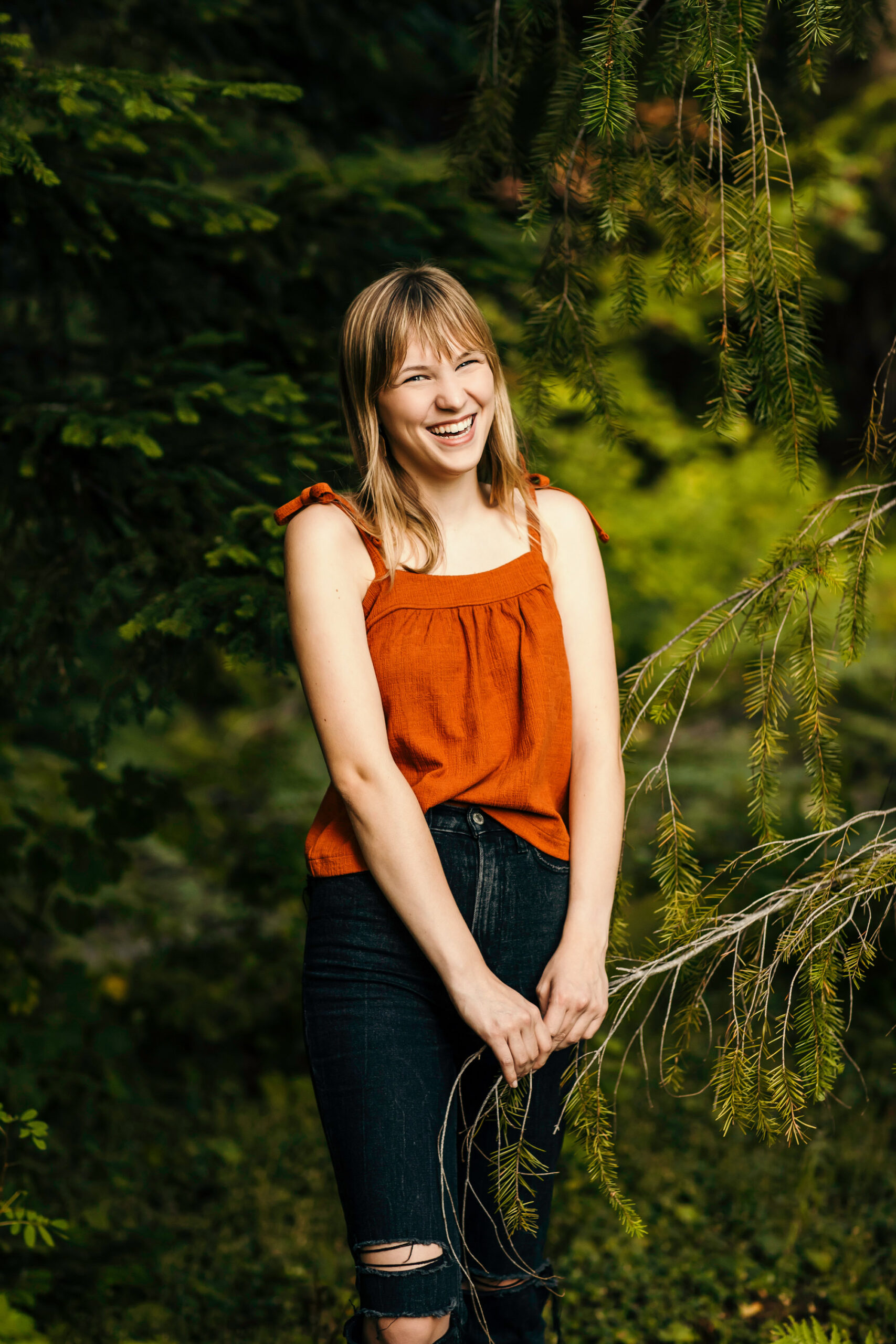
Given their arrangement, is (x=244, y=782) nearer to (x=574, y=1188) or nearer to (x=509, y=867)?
(x=574, y=1188)

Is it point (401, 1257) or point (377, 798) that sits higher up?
point (377, 798)

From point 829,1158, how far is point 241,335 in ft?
10.7

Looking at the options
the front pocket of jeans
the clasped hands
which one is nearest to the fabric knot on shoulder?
the front pocket of jeans

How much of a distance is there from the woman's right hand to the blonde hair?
0.70m

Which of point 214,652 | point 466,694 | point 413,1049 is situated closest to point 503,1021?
point 413,1049

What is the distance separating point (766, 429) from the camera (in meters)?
2.18

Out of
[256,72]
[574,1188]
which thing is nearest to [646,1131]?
[574,1188]

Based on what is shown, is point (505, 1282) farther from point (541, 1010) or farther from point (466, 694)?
point (466, 694)

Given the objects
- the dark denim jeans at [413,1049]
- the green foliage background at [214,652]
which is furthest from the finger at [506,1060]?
the green foliage background at [214,652]

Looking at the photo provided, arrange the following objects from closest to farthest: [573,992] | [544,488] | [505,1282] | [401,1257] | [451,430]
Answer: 1. [401,1257]
2. [573,992]
3. [451,430]
4. [505,1282]
5. [544,488]

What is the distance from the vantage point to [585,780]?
1901 mm

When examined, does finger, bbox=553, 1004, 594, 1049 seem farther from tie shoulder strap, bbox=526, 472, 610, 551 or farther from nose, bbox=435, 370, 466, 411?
nose, bbox=435, 370, 466, 411

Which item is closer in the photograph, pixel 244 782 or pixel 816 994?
pixel 816 994

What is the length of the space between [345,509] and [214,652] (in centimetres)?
209
